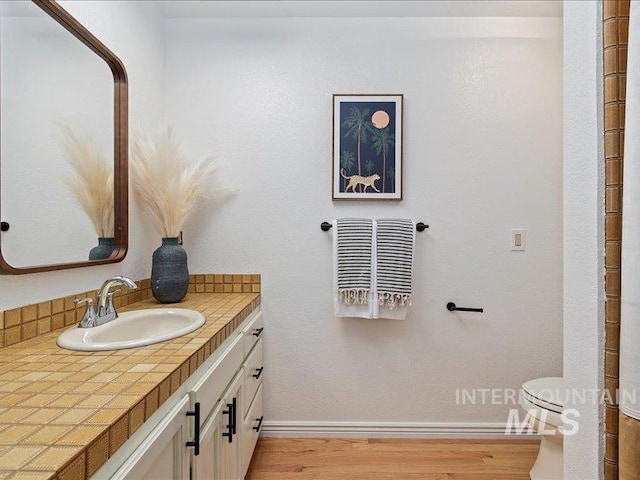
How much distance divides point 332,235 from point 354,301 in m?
0.39

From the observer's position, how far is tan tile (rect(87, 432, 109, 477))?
582 millimetres

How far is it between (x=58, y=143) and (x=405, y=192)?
160 centimetres

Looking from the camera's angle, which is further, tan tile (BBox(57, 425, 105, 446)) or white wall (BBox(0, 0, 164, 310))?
white wall (BBox(0, 0, 164, 310))

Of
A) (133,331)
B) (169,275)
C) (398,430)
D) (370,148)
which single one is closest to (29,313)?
(133,331)

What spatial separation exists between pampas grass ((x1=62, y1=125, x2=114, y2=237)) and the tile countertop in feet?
1.60

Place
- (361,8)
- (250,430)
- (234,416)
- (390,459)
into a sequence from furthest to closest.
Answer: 1. (361,8)
2. (390,459)
3. (250,430)
4. (234,416)

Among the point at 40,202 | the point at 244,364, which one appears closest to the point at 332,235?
the point at 244,364

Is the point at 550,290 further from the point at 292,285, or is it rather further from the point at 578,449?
the point at 292,285

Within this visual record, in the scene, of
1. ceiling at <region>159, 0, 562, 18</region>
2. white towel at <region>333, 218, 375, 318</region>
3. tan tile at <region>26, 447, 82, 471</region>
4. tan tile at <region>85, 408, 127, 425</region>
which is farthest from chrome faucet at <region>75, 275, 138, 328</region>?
ceiling at <region>159, 0, 562, 18</region>

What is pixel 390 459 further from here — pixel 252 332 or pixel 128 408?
pixel 128 408

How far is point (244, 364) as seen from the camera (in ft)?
5.29

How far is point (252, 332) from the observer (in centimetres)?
182

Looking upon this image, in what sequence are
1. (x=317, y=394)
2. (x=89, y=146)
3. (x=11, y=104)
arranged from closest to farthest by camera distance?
(x=11, y=104) → (x=89, y=146) → (x=317, y=394)

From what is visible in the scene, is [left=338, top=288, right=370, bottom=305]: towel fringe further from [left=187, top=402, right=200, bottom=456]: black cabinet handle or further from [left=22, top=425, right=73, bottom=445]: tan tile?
[left=22, top=425, right=73, bottom=445]: tan tile
